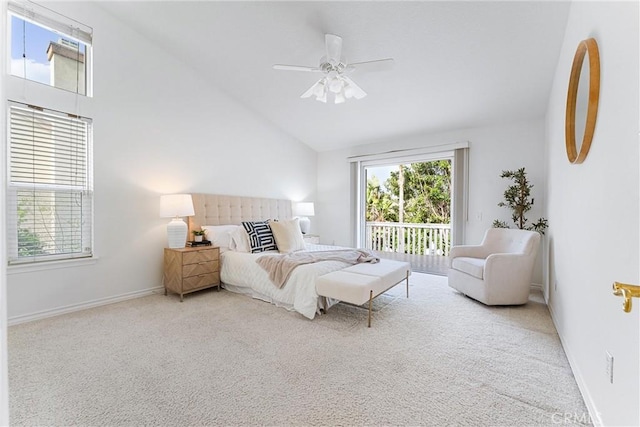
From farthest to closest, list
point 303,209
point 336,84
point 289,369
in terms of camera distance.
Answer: point 303,209 < point 336,84 < point 289,369

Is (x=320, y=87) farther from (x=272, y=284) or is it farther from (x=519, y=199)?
(x=519, y=199)

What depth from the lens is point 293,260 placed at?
322 cm

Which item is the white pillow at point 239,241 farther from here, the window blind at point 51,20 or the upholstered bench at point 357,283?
the window blind at point 51,20

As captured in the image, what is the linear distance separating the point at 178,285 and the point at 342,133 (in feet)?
12.1

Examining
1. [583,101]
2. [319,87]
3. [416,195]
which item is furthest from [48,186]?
[416,195]

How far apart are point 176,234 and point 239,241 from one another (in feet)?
2.58

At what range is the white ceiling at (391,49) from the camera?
2.61 m

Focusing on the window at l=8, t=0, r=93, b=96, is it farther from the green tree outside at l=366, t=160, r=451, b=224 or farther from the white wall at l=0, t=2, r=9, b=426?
the green tree outside at l=366, t=160, r=451, b=224

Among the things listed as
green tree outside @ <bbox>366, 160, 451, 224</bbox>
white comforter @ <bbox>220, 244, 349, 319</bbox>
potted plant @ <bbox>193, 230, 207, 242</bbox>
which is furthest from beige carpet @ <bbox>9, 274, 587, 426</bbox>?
green tree outside @ <bbox>366, 160, 451, 224</bbox>

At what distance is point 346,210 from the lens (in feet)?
19.5

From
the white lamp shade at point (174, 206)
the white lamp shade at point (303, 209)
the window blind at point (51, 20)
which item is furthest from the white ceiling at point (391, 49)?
the white lamp shade at point (174, 206)

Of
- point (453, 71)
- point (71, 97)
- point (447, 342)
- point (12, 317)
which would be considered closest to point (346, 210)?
point (453, 71)

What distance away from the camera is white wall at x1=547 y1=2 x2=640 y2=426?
1.15 m

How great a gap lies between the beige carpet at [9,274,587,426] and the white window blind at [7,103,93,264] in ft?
2.52
